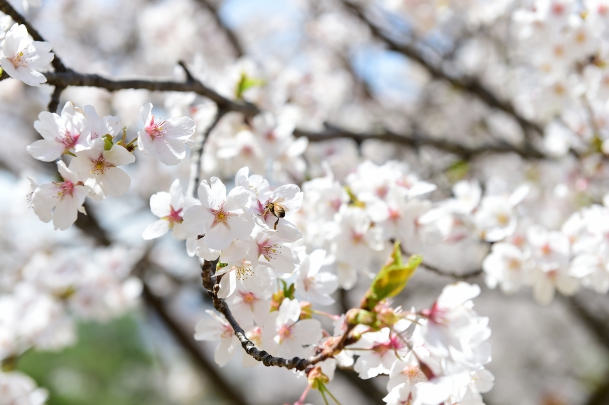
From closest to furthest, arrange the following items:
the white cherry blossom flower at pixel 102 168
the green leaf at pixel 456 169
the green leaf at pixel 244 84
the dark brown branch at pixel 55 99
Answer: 1. the white cherry blossom flower at pixel 102 168
2. the dark brown branch at pixel 55 99
3. the green leaf at pixel 244 84
4. the green leaf at pixel 456 169

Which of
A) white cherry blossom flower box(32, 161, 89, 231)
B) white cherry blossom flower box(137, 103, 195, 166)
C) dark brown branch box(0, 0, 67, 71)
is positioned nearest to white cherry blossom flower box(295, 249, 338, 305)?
white cherry blossom flower box(137, 103, 195, 166)

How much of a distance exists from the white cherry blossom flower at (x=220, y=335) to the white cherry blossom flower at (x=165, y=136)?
37 cm

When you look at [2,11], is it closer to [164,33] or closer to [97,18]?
[164,33]

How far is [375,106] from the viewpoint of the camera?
499 centimetres

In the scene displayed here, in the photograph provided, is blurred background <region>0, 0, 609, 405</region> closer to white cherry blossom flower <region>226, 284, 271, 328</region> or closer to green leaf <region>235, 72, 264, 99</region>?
green leaf <region>235, 72, 264, 99</region>

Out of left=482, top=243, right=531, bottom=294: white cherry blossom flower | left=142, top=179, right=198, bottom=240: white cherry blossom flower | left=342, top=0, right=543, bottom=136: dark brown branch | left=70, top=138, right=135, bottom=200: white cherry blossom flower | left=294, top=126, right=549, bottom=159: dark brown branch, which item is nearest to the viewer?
left=70, top=138, right=135, bottom=200: white cherry blossom flower

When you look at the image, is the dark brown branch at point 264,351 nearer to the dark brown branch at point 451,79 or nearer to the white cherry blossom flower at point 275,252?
the white cherry blossom flower at point 275,252

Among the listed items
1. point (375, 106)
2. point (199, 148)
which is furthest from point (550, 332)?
point (199, 148)

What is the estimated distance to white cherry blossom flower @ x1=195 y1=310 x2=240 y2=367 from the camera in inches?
43.6

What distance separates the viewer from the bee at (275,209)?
0.96 meters

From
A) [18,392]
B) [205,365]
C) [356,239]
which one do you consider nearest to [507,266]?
[356,239]

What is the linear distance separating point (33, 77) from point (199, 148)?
0.51m

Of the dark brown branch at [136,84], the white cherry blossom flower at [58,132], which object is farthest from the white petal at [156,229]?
the dark brown branch at [136,84]

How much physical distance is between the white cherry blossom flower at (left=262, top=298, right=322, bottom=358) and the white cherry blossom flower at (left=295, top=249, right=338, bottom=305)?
0.08 meters
